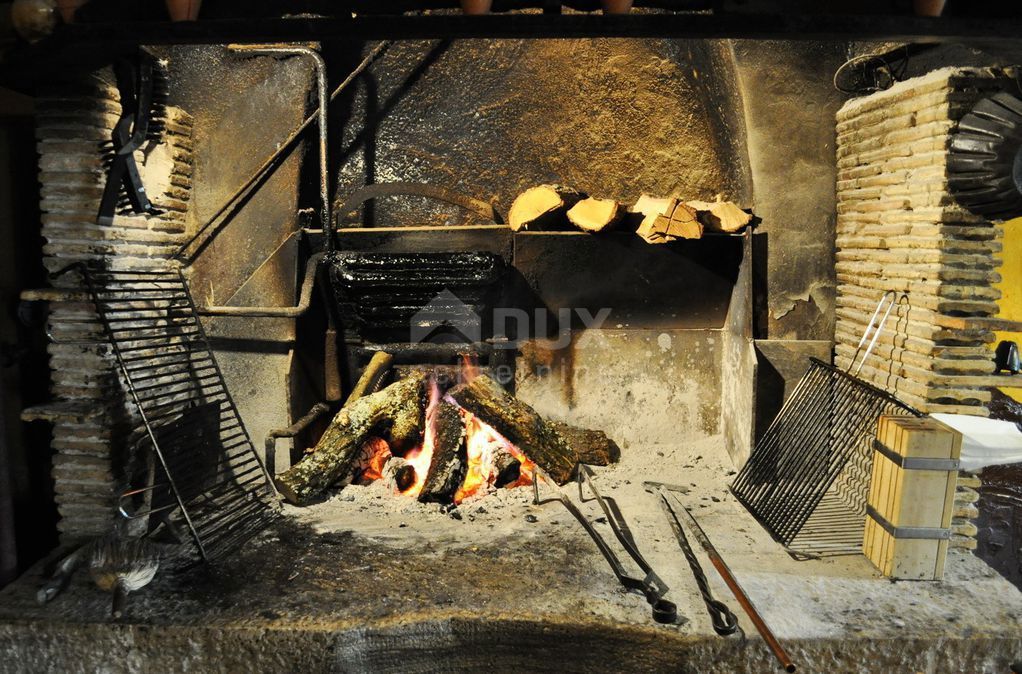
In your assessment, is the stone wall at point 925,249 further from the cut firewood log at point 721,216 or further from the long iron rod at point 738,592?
the long iron rod at point 738,592

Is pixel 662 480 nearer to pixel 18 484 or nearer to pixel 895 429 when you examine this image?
pixel 895 429

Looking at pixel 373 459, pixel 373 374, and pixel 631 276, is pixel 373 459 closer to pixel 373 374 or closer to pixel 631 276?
pixel 373 374

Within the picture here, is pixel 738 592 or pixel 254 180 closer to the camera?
pixel 738 592

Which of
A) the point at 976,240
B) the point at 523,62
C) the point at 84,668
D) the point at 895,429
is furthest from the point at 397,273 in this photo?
the point at 976,240

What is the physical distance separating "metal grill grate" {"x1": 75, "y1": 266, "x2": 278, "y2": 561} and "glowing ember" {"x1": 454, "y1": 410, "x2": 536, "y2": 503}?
5.15 ft

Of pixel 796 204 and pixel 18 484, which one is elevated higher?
pixel 796 204

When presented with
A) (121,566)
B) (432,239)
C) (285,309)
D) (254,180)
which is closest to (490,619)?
(121,566)

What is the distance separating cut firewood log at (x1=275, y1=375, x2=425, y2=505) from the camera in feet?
17.5

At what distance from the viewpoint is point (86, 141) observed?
4.53 metres

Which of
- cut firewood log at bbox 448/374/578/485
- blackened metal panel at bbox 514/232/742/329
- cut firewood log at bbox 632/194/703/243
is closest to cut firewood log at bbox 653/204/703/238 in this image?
cut firewood log at bbox 632/194/703/243

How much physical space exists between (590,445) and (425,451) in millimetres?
1496

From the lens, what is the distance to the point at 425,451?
5.91 m

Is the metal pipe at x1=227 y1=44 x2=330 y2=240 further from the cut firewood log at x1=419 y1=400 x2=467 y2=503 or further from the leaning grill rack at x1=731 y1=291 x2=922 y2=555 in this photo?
the leaning grill rack at x1=731 y1=291 x2=922 y2=555

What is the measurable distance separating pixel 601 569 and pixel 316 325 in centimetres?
327
